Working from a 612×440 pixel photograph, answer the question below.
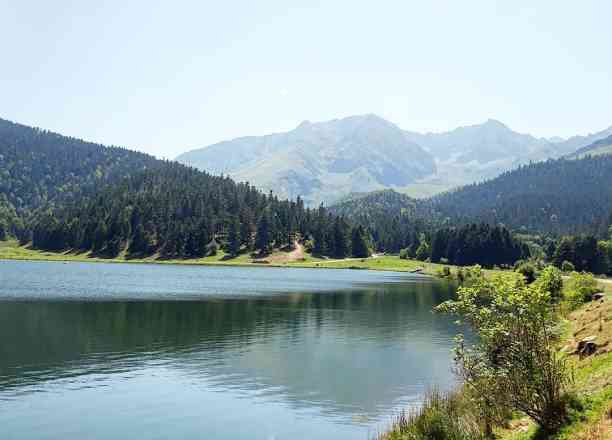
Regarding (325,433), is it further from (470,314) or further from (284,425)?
(470,314)

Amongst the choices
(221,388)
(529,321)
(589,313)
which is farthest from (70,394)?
(589,313)

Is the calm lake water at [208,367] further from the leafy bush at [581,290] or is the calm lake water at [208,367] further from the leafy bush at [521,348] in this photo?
the leafy bush at [581,290]

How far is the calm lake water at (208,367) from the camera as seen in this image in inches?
1485

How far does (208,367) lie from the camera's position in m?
54.3

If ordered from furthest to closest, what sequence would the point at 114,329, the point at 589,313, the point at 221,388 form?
the point at 114,329, the point at 589,313, the point at 221,388

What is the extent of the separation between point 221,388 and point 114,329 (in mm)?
32605

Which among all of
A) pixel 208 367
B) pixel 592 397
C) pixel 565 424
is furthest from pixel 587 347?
pixel 208 367

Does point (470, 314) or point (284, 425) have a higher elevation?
point (470, 314)

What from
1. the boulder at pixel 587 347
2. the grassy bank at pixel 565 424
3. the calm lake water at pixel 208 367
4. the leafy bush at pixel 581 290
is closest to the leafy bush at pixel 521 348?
the grassy bank at pixel 565 424

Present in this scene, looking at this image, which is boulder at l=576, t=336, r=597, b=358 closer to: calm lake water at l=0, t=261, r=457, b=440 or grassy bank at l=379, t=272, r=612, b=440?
grassy bank at l=379, t=272, r=612, b=440

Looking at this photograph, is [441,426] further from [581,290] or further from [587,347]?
[581,290]

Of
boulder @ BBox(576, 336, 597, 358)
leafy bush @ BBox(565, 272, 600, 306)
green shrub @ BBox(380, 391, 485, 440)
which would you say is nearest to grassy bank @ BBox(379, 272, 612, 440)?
green shrub @ BBox(380, 391, 485, 440)

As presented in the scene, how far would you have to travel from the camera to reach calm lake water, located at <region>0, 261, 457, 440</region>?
37719 mm

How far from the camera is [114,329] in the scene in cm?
7356
